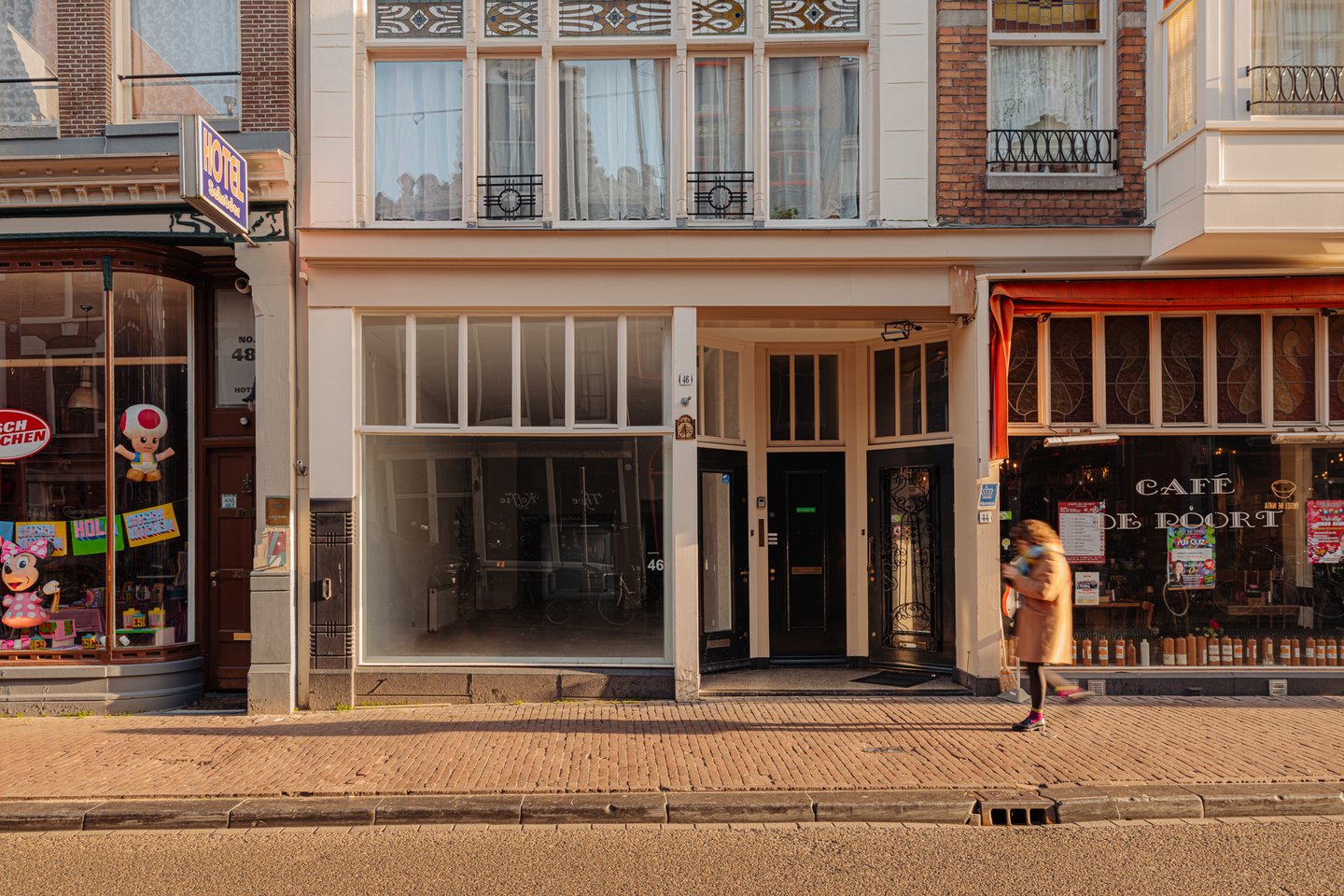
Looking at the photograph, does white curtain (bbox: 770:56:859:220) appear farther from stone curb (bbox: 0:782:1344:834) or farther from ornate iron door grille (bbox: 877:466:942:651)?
stone curb (bbox: 0:782:1344:834)

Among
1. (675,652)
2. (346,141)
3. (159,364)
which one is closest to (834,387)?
(675,652)

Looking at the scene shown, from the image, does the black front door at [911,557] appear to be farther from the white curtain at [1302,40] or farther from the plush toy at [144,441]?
the plush toy at [144,441]

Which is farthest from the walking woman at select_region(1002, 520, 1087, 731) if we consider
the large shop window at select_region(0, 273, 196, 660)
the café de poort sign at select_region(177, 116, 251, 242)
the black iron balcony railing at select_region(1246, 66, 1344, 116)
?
the large shop window at select_region(0, 273, 196, 660)

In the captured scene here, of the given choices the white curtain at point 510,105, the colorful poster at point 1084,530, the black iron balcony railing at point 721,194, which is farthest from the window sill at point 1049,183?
the white curtain at point 510,105

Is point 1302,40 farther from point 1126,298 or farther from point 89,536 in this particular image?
point 89,536

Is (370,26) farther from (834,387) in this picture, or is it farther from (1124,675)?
(1124,675)

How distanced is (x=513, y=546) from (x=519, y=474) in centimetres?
74

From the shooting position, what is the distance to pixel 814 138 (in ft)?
32.3

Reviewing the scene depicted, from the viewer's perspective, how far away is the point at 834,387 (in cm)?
1141

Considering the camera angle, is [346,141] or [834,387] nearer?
[346,141]

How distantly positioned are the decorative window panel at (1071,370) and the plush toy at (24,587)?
10276 millimetres

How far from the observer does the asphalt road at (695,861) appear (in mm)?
5285

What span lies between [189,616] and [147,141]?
477cm

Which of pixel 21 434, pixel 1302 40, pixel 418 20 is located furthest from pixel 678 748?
pixel 1302 40
